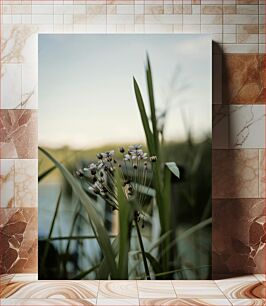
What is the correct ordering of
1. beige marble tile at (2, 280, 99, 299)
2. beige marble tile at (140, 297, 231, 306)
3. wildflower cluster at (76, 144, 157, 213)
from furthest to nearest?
wildflower cluster at (76, 144, 157, 213) < beige marble tile at (2, 280, 99, 299) < beige marble tile at (140, 297, 231, 306)

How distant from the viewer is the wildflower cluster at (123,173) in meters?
2.41

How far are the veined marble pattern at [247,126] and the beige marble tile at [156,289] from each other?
0.66 meters

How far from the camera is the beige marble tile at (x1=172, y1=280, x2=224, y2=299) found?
86.6 inches

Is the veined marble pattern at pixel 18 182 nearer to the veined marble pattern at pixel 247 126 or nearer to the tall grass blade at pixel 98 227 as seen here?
the tall grass blade at pixel 98 227

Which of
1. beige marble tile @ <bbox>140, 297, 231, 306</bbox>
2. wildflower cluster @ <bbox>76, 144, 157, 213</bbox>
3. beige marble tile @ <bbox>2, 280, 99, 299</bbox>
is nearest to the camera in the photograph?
beige marble tile @ <bbox>140, 297, 231, 306</bbox>

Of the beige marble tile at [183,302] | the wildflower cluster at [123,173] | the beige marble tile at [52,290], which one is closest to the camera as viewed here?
the beige marble tile at [183,302]

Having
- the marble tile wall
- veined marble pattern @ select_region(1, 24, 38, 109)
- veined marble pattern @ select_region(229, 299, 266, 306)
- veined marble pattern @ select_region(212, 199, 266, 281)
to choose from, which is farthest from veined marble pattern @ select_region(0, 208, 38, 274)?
veined marble pattern @ select_region(229, 299, 266, 306)

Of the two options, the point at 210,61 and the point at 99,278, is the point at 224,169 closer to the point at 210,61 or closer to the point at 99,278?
the point at 210,61

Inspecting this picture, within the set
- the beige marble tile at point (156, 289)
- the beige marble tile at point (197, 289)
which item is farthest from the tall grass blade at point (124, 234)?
the beige marble tile at point (197, 289)

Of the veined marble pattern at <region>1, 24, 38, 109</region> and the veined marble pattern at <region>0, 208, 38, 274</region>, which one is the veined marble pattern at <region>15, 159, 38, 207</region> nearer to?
the veined marble pattern at <region>0, 208, 38, 274</region>

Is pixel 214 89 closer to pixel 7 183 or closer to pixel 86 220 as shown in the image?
pixel 86 220

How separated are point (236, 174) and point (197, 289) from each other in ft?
1.75

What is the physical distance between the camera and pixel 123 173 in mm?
2408

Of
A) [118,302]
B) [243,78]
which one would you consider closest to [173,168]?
[243,78]
